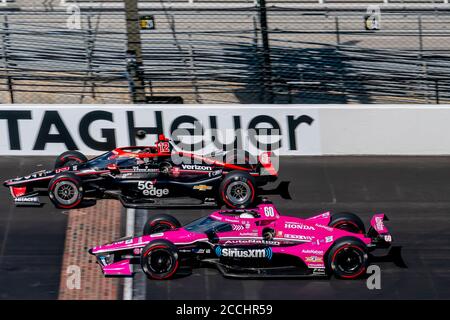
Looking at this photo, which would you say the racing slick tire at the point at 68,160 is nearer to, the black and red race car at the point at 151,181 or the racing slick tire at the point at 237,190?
the black and red race car at the point at 151,181

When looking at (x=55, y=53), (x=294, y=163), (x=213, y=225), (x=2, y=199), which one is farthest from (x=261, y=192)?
(x=55, y=53)

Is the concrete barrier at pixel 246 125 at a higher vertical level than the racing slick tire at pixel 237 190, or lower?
higher

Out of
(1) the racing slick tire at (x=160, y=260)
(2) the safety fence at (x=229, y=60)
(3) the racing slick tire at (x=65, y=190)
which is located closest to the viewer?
(1) the racing slick tire at (x=160, y=260)

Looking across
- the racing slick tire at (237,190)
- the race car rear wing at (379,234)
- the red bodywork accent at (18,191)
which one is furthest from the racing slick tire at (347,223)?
the red bodywork accent at (18,191)

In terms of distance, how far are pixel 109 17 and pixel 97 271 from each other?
1024 cm

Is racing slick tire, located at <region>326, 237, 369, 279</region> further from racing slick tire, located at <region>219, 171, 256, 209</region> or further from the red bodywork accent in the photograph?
the red bodywork accent

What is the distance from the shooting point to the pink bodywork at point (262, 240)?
12.7 metres

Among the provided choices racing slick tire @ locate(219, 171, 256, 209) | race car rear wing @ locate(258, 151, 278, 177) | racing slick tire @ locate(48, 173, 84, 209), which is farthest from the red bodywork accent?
race car rear wing @ locate(258, 151, 278, 177)

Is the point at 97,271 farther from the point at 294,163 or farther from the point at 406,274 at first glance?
the point at 294,163

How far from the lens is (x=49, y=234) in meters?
14.3

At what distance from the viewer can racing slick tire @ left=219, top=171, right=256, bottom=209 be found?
1517 centimetres

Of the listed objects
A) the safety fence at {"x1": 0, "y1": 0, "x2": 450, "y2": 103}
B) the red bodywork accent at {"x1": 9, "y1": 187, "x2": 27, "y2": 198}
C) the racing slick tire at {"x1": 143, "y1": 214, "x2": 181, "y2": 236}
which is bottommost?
the racing slick tire at {"x1": 143, "y1": 214, "x2": 181, "y2": 236}

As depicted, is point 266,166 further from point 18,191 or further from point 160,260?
point 18,191

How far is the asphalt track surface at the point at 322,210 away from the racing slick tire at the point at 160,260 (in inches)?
5.7
